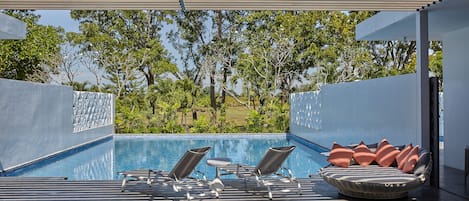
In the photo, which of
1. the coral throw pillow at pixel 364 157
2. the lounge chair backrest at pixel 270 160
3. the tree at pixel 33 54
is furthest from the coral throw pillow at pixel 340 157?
the tree at pixel 33 54

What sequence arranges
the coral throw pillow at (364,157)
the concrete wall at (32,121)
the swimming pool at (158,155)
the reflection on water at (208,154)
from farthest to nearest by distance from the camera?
the reflection on water at (208,154), the swimming pool at (158,155), the concrete wall at (32,121), the coral throw pillow at (364,157)

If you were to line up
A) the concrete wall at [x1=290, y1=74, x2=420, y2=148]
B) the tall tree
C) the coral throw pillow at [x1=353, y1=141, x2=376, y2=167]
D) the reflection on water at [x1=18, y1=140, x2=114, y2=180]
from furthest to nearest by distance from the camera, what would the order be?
the tall tree → the reflection on water at [x1=18, y1=140, x2=114, y2=180] → the concrete wall at [x1=290, y1=74, x2=420, y2=148] → the coral throw pillow at [x1=353, y1=141, x2=376, y2=167]

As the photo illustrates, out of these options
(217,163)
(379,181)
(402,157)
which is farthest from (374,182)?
(217,163)

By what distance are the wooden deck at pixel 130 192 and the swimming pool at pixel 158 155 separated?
4.26 m

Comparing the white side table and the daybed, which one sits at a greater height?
the white side table

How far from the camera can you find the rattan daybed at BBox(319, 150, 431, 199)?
6.81 metres

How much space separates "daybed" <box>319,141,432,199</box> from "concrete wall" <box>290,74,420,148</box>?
68.6 inches

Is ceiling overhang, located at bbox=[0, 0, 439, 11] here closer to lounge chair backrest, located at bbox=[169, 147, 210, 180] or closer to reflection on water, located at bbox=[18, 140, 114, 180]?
lounge chair backrest, located at bbox=[169, 147, 210, 180]

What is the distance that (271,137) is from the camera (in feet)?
75.9

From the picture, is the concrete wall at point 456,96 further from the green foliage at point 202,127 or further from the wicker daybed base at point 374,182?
the green foliage at point 202,127

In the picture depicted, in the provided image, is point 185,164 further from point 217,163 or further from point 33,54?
point 33,54

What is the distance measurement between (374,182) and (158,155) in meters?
11.4

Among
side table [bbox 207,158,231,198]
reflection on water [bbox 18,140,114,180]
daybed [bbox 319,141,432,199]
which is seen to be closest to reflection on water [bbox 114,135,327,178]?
reflection on water [bbox 18,140,114,180]

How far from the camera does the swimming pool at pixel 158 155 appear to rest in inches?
520
